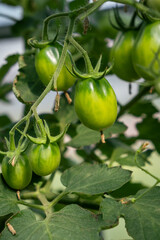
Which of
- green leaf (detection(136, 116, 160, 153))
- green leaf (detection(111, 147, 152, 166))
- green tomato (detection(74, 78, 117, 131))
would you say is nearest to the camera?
green tomato (detection(74, 78, 117, 131))

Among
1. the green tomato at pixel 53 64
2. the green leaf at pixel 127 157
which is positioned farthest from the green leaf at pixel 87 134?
the green tomato at pixel 53 64

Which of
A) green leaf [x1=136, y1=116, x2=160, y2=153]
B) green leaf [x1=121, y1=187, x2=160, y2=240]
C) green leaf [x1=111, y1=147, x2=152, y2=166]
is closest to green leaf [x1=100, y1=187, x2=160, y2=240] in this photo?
green leaf [x1=121, y1=187, x2=160, y2=240]

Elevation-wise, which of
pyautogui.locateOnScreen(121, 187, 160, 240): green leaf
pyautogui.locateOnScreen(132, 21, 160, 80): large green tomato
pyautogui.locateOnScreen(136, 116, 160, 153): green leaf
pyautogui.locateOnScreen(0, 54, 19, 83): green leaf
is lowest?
pyautogui.locateOnScreen(136, 116, 160, 153): green leaf

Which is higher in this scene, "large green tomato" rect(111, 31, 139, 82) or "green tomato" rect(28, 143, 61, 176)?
"large green tomato" rect(111, 31, 139, 82)

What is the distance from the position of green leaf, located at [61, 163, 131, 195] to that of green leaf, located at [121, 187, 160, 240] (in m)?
0.03

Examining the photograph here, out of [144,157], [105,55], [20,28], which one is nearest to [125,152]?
[144,157]

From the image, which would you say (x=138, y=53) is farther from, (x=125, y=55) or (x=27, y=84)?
(x=27, y=84)

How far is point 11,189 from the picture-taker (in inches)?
16.0

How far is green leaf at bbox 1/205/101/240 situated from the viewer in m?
0.34

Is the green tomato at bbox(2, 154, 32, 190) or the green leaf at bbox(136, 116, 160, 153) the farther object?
the green leaf at bbox(136, 116, 160, 153)

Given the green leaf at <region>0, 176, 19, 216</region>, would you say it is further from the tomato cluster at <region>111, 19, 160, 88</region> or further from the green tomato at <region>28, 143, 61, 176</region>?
the tomato cluster at <region>111, 19, 160, 88</region>

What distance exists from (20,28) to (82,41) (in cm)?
35

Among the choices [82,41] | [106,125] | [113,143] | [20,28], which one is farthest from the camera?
[20,28]

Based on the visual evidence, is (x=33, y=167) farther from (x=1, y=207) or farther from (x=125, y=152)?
(x=125, y=152)
